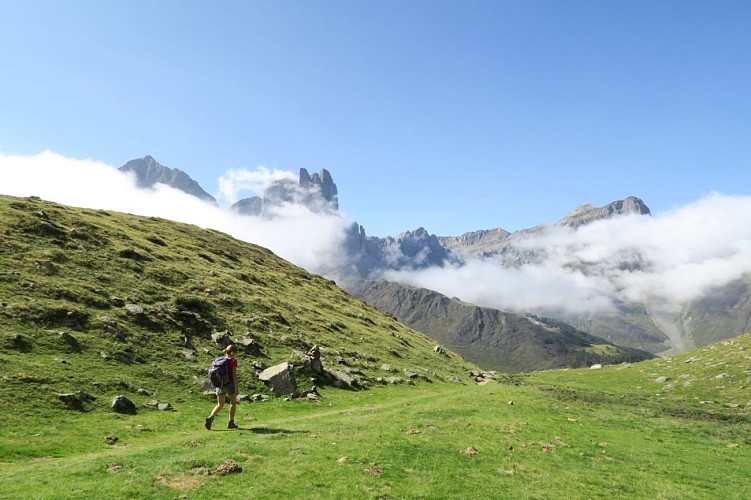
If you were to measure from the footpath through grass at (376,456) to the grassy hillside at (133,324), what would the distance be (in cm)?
573

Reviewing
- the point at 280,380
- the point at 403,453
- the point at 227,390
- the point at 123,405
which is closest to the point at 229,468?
the point at 403,453

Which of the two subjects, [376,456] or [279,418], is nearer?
[376,456]

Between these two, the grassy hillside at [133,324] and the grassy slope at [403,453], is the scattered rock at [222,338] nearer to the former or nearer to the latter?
the grassy hillside at [133,324]

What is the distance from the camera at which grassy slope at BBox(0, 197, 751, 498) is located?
60.5ft

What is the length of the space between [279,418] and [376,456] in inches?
591

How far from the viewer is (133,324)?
148 ft

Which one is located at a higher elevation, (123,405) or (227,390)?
(227,390)

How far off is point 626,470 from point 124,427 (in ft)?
98.2

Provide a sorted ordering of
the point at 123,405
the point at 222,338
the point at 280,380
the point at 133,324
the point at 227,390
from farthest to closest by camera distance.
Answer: the point at 222,338 → the point at 133,324 → the point at 280,380 → the point at 123,405 → the point at 227,390

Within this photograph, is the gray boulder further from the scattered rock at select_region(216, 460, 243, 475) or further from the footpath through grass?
the scattered rock at select_region(216, 460, 243, 475)

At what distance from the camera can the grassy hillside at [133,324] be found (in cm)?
3325

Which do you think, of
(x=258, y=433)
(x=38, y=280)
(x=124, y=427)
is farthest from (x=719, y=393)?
(x=38, y=280)

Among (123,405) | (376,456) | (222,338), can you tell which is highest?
(222,338)

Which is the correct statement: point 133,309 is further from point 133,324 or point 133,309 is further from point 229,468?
point 229,468
